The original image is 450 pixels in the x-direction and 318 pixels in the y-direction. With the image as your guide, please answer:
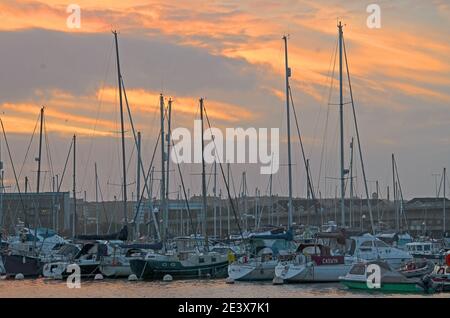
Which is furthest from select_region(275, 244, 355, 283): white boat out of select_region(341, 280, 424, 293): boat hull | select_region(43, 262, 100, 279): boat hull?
select_region(43, 262, 100, 279): boat hull

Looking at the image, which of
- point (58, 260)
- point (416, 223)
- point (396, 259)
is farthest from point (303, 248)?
point (416, 223)

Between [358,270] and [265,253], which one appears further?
[265,253]

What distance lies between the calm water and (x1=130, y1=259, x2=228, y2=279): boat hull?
1.09 m

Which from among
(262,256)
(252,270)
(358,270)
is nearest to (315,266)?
(358,270)

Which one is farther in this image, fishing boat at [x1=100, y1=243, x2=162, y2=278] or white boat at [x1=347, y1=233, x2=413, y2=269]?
fishing boat at [x1=100, y1=243, x2=162, y2=278]

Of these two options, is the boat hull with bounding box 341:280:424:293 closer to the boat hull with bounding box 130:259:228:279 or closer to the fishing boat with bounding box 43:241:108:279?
the boat hull with bounding box 130:259:228:279

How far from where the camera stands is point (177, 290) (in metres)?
50.1

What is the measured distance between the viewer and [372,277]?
47.9 metres

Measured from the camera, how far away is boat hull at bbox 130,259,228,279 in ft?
189

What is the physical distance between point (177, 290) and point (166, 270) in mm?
7952

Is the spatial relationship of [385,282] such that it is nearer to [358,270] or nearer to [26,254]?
[358,270]

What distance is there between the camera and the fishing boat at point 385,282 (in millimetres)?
46938
